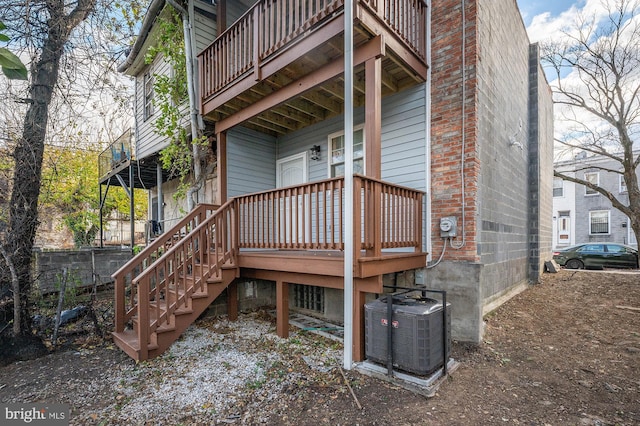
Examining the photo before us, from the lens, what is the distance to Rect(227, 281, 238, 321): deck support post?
5863 mm

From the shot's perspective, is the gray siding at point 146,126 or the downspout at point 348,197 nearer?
the downspout at point 348,197

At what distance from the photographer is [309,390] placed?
334cm

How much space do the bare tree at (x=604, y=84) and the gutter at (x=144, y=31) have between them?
14251 millimetres

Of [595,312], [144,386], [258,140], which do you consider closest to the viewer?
[144,386]

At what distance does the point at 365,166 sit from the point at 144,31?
6.88 meters

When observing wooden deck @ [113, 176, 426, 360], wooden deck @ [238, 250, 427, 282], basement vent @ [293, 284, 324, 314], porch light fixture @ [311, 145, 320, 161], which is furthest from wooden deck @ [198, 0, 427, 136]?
basement vent @ [293, 284, 324, 314]

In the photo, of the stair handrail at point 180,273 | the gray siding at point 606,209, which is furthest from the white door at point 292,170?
the gray siding at point 606,209

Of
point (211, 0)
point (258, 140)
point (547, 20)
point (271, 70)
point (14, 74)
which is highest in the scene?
point (547, 20)

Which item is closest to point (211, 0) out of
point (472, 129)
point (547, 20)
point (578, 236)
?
point (472, 129)

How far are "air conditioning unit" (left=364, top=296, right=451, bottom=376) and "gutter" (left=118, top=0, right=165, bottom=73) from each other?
7.55 metres

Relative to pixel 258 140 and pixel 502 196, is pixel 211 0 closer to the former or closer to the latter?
pixel 258 140

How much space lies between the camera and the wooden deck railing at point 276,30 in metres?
4.11

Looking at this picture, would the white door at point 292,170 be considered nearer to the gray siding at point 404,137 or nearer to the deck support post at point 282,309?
the gray siding at point 404,137

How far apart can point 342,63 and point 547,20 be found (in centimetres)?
1155
